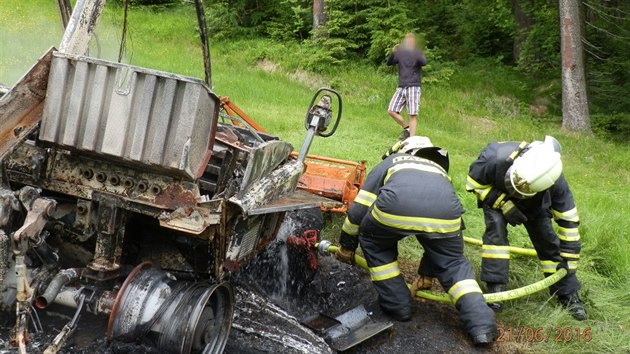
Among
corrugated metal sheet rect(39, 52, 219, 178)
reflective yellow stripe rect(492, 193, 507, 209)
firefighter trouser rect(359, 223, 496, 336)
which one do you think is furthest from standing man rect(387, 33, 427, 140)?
corrugated metal sheet rect(39, 52, 219, 178)

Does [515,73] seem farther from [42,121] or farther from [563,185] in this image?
[42,121]

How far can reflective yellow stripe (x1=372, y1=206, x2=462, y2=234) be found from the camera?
3.91 m

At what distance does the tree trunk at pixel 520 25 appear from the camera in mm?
16266

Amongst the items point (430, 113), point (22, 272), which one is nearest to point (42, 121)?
point (22, 272)

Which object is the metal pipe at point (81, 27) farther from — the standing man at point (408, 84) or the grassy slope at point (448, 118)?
the standing man at point (408, 84)

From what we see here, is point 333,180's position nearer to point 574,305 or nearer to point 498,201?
point 498,201

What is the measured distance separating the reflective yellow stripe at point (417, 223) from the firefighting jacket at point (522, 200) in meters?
0.58

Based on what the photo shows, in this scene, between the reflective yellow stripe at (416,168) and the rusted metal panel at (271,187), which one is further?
the reflective yellow stripe at (416,168)

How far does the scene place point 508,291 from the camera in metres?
4.23

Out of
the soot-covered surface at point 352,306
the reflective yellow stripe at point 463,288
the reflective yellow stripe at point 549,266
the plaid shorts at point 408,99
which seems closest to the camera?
the soot-covered surface at point 352,306

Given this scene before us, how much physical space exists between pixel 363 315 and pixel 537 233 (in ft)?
5.00

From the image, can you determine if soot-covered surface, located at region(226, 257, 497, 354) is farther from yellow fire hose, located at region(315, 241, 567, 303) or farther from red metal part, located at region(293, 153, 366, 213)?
red metal part, located at region(293, 153, 366, 213)

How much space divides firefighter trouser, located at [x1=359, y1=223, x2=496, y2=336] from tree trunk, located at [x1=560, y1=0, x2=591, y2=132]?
938 cm

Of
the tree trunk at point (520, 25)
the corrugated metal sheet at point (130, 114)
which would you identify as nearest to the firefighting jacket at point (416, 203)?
the corrugated metal sheet at point (130, 114)
